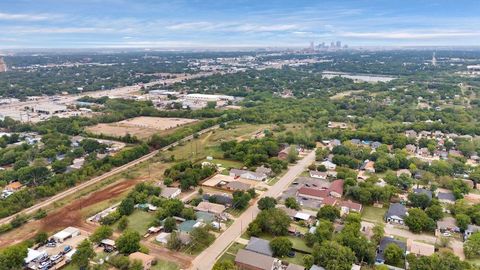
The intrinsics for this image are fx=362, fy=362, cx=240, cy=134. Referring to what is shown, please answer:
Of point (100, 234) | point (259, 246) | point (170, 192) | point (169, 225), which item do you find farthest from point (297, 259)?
point (170, 192)

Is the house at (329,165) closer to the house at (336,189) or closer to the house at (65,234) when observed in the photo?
the house at (336,189)

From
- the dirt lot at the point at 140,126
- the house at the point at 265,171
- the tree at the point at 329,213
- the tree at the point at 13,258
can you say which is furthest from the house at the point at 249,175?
the dirt lot at the point at 140,126

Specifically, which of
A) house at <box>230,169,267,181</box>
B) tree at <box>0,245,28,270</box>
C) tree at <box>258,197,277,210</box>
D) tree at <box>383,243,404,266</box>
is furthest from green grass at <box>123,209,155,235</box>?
tree at <box>383,243,404,266</box>

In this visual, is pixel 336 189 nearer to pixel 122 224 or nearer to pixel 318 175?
pixel 318 175

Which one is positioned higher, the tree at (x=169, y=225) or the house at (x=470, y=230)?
the tree at (x=169, y=225)

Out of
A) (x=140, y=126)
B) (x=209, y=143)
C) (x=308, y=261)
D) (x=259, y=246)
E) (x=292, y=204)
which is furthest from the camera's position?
(x=140, y=126)

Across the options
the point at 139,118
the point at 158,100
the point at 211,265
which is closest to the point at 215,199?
the point at 211,265

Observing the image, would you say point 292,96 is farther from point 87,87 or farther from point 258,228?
point 258,228

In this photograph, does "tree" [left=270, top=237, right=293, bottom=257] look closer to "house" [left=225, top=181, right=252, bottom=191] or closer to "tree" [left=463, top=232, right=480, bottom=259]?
"house" [left=225, top=181, right=252, bottom=191]
